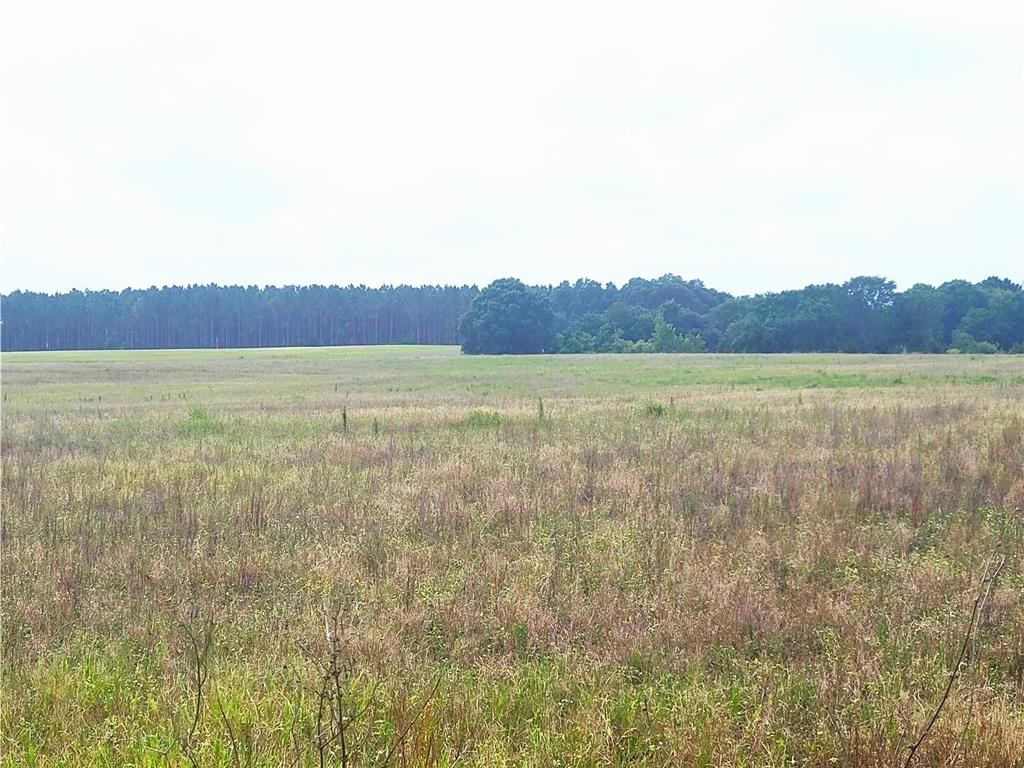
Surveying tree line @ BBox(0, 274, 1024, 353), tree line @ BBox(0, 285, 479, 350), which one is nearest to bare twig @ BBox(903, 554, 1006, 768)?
tree line @ BBox(0, 274, 1024, 353)

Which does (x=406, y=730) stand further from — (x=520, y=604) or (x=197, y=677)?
(x=520, y=604)

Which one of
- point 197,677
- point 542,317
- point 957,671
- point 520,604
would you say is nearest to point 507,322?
point 542,317

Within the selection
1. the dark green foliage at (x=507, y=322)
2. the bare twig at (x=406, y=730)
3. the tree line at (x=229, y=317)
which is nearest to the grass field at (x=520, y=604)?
the bare twig at (x=406, y=730)

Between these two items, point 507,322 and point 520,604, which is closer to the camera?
point 520,604

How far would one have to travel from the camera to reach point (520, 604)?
6312 millimetres

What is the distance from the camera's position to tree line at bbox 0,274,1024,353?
9788cm

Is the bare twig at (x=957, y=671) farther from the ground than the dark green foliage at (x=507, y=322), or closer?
closer

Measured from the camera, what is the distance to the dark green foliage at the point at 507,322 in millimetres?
103312

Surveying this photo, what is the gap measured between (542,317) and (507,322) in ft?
19.5

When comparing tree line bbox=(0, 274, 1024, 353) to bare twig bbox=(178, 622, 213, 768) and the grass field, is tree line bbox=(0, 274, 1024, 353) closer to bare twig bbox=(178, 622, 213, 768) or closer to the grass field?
the grass field

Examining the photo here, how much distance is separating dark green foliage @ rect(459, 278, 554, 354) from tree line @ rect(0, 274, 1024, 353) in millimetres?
152

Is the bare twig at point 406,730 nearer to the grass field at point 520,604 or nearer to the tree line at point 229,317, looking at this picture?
the grass field at point 520,604

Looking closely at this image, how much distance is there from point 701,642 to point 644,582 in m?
1.22

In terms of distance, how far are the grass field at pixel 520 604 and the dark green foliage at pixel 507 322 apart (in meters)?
88.7
